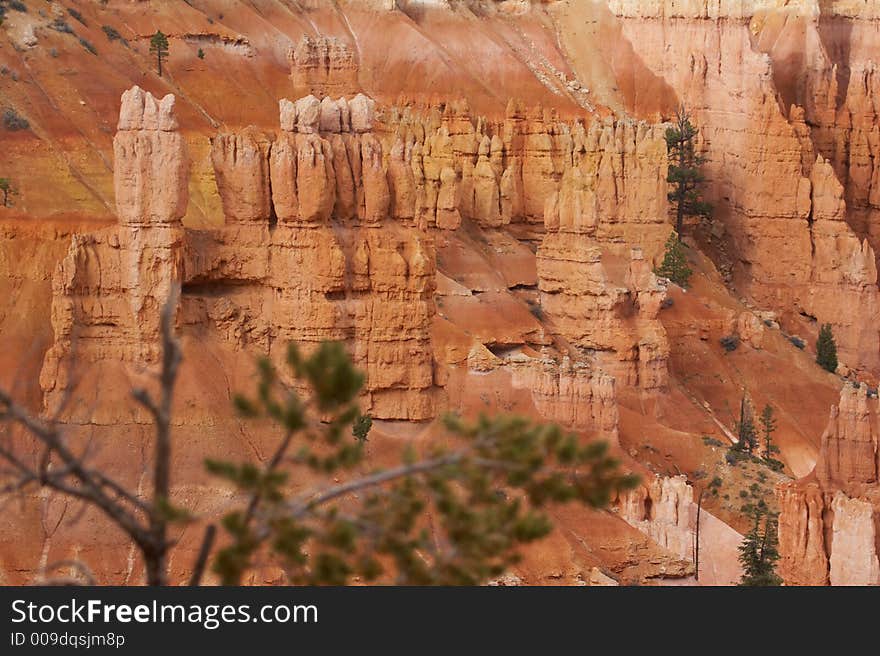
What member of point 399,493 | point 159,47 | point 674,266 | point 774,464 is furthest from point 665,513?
point 159,47

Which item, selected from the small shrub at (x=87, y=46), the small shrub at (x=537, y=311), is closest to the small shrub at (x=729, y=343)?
the small shrub at (x=537, y=311)

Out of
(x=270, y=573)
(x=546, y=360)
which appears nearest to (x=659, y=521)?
(x=546, y=360)

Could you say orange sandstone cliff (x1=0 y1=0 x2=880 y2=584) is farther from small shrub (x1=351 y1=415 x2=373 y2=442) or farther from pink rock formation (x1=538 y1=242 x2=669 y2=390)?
small shrub (x1=351 y1=415 x2=373 y2=442)

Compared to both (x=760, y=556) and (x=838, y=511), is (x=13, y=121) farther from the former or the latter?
(x=838, y=511)

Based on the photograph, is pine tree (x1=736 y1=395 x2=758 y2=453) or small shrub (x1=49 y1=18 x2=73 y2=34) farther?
small shrub (x1=49 y1=18 x2=73 y2=34)

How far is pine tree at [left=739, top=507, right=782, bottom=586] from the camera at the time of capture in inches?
2562

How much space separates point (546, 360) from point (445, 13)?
58232 mm

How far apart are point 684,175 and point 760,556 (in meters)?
55.2

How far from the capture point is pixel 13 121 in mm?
92312

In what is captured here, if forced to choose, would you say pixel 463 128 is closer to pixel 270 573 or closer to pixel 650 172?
pixel 650 172

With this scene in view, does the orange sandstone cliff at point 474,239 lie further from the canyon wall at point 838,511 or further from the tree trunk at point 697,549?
the tree trunk at point 697,549

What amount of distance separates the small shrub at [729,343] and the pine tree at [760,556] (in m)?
31.3

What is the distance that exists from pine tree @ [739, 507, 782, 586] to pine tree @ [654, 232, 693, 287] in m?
34.1

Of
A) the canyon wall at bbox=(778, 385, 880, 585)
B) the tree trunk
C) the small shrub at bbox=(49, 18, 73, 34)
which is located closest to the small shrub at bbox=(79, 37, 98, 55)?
the small shrub at bbox=(49, 18, 73, 34)
